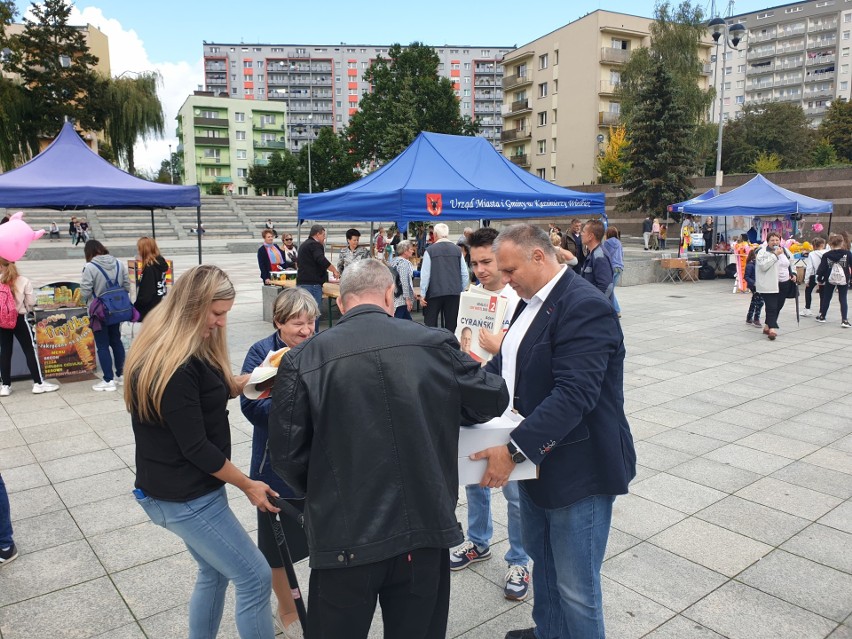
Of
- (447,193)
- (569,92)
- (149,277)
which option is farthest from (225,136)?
(447,193)

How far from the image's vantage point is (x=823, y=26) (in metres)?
91.9

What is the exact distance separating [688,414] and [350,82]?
414 ft

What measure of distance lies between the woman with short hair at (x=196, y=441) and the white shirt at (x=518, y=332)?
1044mm

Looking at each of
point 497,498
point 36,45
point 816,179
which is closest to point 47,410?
point 497,498

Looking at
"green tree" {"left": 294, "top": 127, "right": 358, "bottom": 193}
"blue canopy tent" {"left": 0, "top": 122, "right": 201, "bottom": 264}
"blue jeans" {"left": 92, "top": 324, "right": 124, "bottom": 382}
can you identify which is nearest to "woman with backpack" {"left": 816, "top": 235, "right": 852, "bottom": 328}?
"blue canopy tent" {"left": 0, "top": 122, "right": 201, "bottom": 264}

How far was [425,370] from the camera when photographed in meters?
1.69

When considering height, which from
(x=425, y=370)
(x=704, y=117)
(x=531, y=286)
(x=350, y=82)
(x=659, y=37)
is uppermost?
(x=350, y=82)

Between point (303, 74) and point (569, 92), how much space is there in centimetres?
7881

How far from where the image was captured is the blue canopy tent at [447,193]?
8.71 m

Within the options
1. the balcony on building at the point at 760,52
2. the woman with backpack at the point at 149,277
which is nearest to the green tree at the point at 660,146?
the woman with backpack at the point at 149,277

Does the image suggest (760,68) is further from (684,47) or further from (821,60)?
(684,47)

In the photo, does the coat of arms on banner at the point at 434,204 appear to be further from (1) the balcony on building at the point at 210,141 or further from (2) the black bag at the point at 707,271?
(1) the balcony on building at the point at 210,141

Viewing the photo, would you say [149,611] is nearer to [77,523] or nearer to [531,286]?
[77,523]

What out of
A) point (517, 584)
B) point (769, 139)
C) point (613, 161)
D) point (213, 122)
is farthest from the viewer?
point (213, 122)
